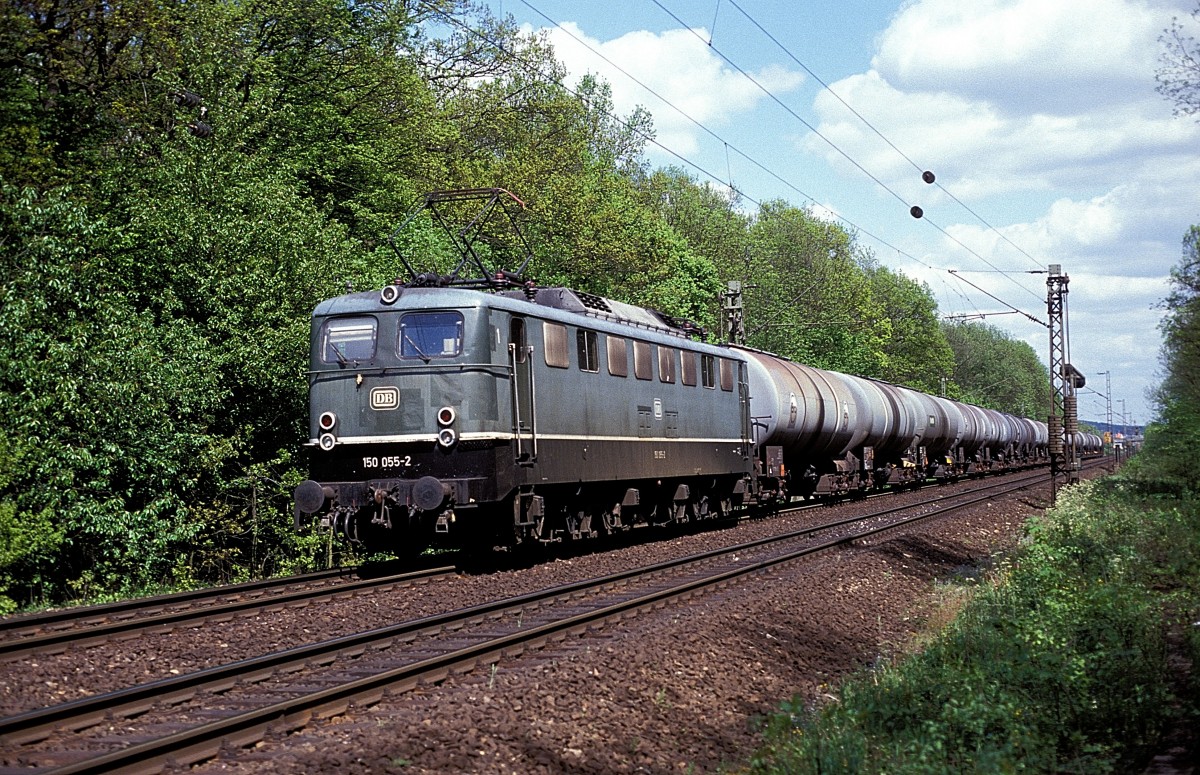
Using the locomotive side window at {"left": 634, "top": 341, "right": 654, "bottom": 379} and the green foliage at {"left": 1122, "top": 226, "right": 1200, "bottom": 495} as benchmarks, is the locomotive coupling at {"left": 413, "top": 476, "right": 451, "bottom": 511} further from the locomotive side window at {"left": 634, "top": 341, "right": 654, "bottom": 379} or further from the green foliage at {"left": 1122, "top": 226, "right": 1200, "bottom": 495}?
the green foliage at {"left": 1122, "top": 226, "right": 1200, "bottom": 495}

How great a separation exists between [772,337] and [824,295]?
6.98 m

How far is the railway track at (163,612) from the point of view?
34.0 feet

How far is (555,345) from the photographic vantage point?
1717 cm

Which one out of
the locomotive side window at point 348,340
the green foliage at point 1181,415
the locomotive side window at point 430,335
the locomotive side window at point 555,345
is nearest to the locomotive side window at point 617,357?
the locomotive side window at point 555,345

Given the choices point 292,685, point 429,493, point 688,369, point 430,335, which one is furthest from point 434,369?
point 688,369

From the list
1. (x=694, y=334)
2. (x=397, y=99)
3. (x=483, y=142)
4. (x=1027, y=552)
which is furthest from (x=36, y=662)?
(x=483, y=142)

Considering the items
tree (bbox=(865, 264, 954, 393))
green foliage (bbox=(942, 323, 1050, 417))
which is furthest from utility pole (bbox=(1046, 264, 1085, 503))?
green foliage (bbox=(942, 323, 1050, 417))

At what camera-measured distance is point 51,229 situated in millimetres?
17797

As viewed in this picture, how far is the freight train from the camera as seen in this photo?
15320 millimetres

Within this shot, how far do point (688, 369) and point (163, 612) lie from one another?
12.4 meters

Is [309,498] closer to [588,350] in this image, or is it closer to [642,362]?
[588,350]

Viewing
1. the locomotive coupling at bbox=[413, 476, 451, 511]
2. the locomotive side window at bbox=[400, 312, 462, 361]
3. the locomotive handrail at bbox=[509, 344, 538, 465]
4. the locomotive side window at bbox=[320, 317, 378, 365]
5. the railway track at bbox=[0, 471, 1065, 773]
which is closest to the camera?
the railway track at bbox=[0, 471, 1065, 773]

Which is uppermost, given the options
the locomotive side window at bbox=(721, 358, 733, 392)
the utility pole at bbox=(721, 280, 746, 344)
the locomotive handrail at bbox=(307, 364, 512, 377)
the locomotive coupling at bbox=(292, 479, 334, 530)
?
the utility pole at bbox=(721, 280, 746, 344)

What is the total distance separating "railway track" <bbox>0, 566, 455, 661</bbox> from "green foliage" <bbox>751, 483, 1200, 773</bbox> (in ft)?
20.9
